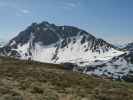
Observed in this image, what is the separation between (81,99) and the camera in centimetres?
1709

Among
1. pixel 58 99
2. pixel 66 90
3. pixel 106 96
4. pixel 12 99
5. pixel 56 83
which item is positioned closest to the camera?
pixel 12 99

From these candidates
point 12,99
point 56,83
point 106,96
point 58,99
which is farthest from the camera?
point 56,83

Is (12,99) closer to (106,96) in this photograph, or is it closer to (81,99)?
(81,99)

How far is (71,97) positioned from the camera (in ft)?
56.2

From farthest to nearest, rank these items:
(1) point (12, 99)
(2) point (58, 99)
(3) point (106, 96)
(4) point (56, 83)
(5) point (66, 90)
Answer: (4) point (56, 83), (5) point (66, 90), (3) point (106, 96), (2) point (58, 99), (1) point (12, 99)

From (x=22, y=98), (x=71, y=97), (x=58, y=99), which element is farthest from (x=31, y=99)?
(x=71, y=97)

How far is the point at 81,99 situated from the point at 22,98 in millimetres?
3943

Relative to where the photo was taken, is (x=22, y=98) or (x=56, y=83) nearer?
(x=22, y=98)

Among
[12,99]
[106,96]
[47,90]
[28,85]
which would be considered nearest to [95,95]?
[106,96]

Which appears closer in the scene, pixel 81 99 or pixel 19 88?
pixel 81 99

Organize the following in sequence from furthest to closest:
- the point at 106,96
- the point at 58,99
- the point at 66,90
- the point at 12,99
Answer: the point at 66,90, the point at 106,96, the point at 58,99, the point at 12,99

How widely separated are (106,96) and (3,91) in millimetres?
7297

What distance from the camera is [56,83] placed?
22781mm

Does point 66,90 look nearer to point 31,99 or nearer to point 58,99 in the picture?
point 58,99
